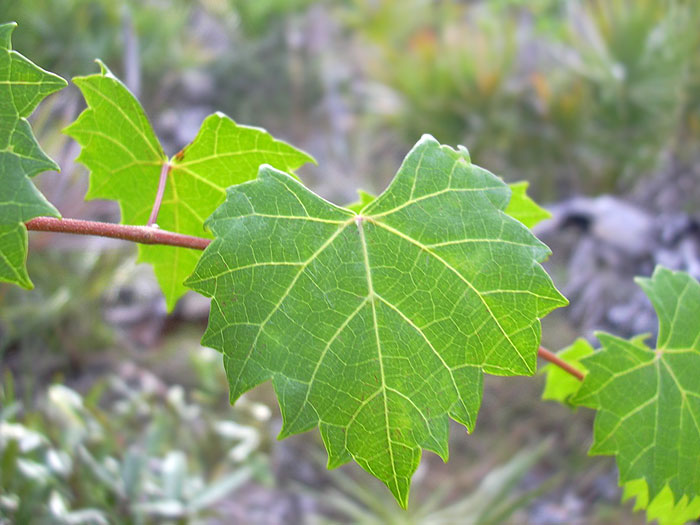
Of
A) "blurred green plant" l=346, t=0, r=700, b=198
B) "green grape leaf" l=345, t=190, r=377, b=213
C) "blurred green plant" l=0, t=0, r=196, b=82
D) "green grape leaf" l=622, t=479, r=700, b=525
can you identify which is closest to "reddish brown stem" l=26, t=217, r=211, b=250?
"green grape leaf" l=345, t=190, r=377, b=213

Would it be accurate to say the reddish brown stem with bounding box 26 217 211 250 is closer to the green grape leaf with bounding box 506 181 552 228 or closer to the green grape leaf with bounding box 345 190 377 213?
the green grape leaf with bounding box 345 190 377 213

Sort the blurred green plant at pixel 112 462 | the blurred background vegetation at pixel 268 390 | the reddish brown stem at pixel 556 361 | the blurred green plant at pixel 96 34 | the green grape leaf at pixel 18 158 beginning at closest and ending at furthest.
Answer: the green grape leaf at pixel 18 158, the reddish brown stem at pixel 556 361, the blurred green plant at pixel 112 462, the blurred background vegetation at pixel 268 390, the blurred green plant at pixel 96 34

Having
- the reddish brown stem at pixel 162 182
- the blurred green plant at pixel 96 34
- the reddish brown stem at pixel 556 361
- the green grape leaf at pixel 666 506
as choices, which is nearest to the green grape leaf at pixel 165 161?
the reddish brown stem at pixel 162 182

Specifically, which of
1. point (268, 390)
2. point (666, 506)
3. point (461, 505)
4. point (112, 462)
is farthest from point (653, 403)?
point (268, 390)

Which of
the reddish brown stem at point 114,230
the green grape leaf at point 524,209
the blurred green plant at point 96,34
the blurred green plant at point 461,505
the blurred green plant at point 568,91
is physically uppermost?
the blurred green plant at point 96,34

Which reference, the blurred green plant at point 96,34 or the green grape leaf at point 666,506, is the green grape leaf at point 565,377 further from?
the blurred green plant at point 96,34

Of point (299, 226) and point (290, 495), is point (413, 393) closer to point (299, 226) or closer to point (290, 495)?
point (299, 226)

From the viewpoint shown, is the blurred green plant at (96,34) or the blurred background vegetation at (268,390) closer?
the blurred background vegetation at (268,390)
